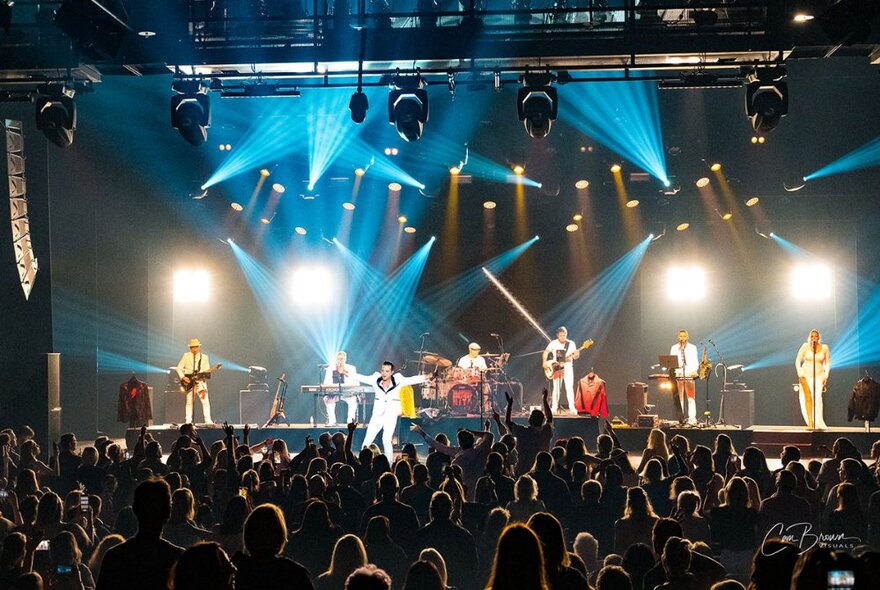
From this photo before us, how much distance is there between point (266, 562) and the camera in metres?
4.28

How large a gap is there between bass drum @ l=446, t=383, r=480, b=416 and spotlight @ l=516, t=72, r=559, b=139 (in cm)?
855

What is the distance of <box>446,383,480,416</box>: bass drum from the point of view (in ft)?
63.3

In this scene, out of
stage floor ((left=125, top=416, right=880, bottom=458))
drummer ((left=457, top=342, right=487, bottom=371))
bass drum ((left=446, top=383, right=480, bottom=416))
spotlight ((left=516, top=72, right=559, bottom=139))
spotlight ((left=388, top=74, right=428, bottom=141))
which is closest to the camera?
spotlight ((left=516, top=72, right=559, bottom=139))

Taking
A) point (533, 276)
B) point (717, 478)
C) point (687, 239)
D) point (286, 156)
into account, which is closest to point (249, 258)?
point (286, 156)

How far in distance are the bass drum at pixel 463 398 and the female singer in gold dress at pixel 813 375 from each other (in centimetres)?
616

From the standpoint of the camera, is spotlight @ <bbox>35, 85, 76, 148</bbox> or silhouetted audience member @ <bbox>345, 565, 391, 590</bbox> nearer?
silhouetted audience member @ <bbox>345, 565, 391, 590</bbox>

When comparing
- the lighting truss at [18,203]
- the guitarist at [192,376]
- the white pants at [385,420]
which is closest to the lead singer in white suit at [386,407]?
the white pants at [385,420]

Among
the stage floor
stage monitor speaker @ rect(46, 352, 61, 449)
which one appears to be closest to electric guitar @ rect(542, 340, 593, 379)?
the stage floor

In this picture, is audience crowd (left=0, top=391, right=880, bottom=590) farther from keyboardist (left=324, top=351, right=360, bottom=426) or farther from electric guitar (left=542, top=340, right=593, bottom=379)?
electric guitar (left=542, top=340, right=593, bottom=379)

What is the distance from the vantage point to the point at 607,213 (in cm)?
2255

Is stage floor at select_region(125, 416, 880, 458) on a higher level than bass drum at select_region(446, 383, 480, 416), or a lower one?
lower

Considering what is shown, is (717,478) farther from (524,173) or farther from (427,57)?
(524,173)

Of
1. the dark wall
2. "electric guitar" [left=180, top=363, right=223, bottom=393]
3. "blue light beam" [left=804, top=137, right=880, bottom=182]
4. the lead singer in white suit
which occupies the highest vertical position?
"blue light beam" [left=804, top=137, right=880, bottom=182]

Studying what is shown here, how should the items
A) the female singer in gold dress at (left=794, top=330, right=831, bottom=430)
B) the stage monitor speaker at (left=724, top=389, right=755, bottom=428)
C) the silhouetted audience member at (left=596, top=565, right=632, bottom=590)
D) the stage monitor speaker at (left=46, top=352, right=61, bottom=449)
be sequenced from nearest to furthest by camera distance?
the silhouetted audience member at (left=596, top=565, right=632, bottom=590) < the stage monitor speaker at (left=46, top=352, right=61, bottom=449) < the female singer in gold dress at (left=794, top=330, right=831, bottom=430) < the stage monitor speaker at (left=724, top=389, right=755, bottom=428)
